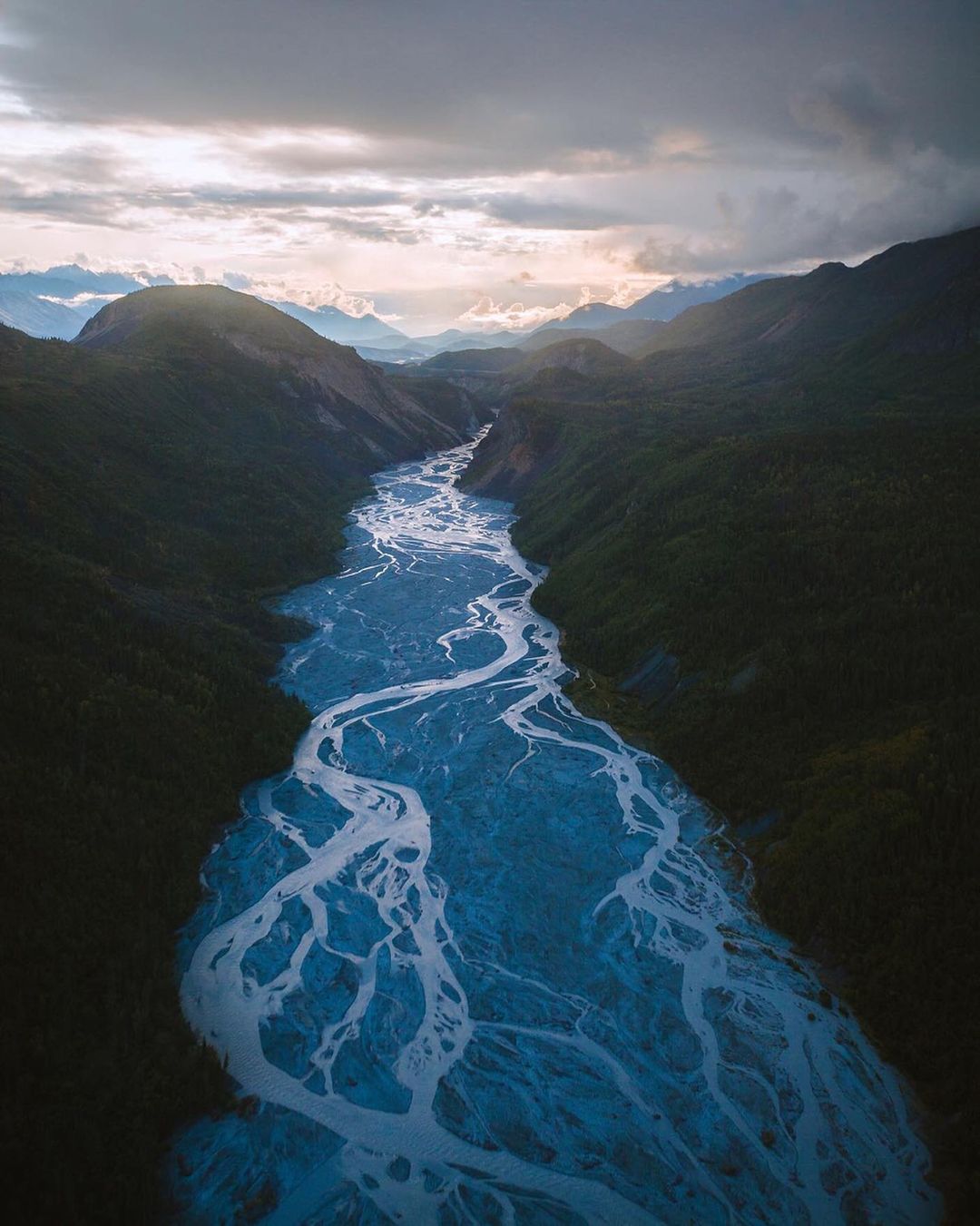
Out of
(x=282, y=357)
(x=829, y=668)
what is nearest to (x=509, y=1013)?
(x=829, y=668)

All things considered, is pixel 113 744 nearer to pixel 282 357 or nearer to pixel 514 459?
pixel 514 459

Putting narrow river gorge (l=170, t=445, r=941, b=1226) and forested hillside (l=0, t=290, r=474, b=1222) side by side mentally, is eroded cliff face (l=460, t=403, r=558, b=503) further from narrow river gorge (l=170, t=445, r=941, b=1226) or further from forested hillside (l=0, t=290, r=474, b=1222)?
narrow river gorge (l=170, t=445, r=941, b=1226)

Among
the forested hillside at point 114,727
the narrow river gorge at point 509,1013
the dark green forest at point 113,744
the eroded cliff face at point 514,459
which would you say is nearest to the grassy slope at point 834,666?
the narrow river gorge at point 509,1013

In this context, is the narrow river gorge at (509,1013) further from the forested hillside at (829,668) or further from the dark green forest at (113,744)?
the forested hillside at (829,668)

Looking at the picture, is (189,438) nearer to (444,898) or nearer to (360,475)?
(360,475)

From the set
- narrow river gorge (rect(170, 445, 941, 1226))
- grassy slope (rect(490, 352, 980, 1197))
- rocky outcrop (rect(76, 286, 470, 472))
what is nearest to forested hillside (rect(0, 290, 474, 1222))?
narrow river gorge (rect(170, 445, 941, 1226))

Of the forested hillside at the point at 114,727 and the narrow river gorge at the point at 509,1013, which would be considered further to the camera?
the forested hillside at the point at 114,727

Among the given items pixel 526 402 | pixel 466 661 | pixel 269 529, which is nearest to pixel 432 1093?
pixel 466 661
